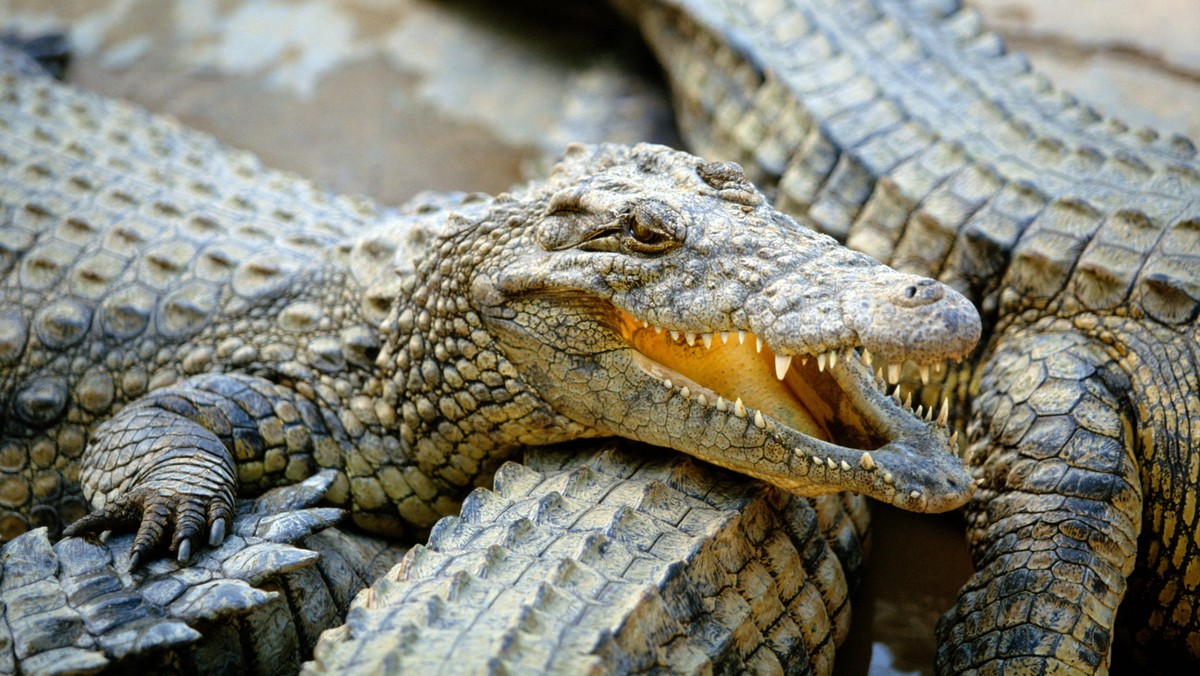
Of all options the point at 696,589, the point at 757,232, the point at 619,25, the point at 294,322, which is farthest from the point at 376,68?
the point at 696,589

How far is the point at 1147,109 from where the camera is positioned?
5.23m

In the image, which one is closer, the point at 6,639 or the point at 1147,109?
the point at 6,639

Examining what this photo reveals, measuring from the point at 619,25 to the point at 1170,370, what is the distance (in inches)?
150

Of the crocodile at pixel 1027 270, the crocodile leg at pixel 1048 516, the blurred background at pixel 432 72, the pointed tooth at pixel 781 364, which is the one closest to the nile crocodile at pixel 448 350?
the pointed tooth at pixel 781 364

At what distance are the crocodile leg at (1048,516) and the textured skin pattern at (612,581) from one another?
0.40 meters

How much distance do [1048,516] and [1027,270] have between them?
2.85ft

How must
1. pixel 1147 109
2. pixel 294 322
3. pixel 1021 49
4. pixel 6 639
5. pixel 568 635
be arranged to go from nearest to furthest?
pixel 568 635, pixel 6 639, pixel 294 322, pixel 1147 109, pixel 1021 49

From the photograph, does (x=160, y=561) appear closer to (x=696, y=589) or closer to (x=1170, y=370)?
(x=696, y=589)

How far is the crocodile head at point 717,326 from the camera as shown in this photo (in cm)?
241

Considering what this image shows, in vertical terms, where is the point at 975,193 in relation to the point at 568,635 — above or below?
above

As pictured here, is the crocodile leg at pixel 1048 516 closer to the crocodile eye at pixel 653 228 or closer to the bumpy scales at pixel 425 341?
the bumpy scales at pixel 425 341

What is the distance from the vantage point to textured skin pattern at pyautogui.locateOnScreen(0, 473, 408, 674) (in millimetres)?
2385

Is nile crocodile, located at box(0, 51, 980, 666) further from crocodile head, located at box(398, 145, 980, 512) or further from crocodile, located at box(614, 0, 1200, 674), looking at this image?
crocodile, located at box(614, 0, 1200, 674)

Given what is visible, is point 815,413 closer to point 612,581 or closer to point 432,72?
point 612,581
